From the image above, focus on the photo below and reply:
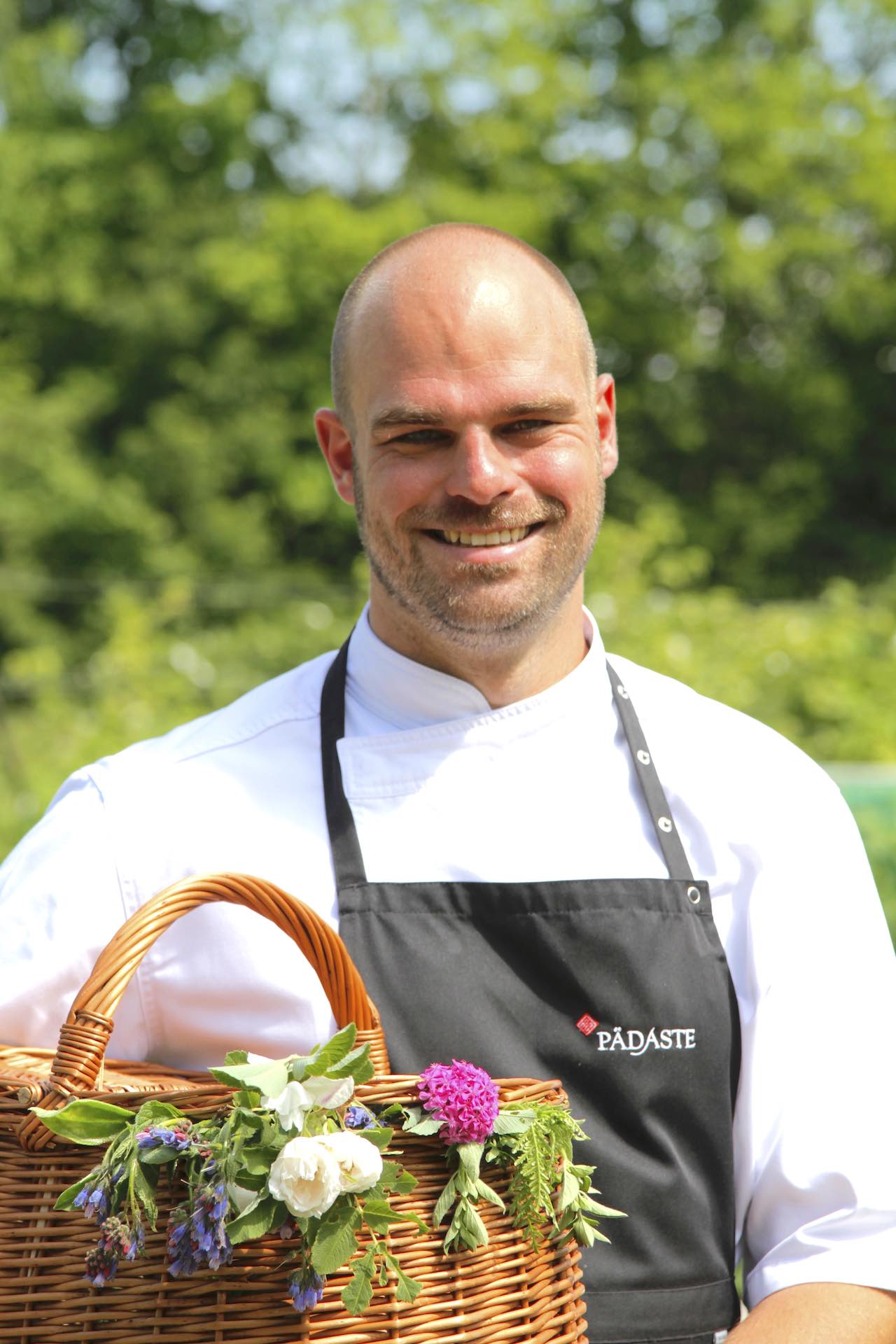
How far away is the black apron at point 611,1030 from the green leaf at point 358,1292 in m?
0.47

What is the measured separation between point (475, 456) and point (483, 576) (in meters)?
0.17

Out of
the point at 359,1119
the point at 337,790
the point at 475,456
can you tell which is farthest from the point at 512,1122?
the point at 475,456

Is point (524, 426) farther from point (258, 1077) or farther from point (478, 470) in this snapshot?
point (258, 1077)

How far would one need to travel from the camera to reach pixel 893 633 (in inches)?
302

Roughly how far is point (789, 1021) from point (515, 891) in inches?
15.7

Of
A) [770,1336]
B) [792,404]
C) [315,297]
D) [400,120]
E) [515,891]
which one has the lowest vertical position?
[770,1336]

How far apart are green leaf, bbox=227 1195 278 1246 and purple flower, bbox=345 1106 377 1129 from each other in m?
0.10

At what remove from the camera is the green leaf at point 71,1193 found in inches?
58.5

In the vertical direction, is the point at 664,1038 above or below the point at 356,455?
below

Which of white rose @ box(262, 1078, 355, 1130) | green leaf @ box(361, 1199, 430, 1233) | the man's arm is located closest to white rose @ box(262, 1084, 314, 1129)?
white rose @ box(262, 1078, 355, 1130)

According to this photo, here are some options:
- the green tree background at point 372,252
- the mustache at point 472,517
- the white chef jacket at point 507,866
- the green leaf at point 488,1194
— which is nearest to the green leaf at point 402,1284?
the green leaf at point 488,1194

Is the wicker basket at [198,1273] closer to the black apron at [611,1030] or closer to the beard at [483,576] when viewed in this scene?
the black apron at [611,1030]

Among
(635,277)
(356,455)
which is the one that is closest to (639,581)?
(356,455)

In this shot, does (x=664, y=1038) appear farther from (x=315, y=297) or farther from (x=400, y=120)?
(x=400, y=120)
